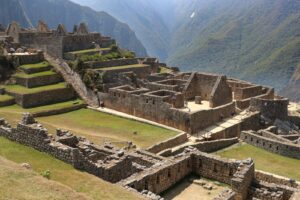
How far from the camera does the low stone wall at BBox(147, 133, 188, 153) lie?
97.3 feet

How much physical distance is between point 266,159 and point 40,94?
2003cm

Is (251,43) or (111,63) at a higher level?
(251,43)

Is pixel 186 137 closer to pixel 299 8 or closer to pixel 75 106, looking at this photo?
pixel 75 106

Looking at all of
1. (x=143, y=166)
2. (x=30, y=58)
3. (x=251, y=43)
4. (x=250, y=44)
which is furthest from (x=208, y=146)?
(x=251, y=43)

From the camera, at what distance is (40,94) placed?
133 ft

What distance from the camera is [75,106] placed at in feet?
135

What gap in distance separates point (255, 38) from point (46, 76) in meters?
113

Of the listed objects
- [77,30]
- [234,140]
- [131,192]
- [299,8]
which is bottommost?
[234,140]

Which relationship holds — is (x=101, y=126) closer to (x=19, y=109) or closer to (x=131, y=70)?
(x=19, y=109)

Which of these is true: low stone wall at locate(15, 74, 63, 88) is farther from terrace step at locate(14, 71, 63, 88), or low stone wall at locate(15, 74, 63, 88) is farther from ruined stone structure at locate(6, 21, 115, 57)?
ruined stone structure at locate(6, 21, 115, 57)

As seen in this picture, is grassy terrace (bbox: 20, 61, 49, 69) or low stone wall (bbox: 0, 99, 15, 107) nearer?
low stone wall (bbox: 0, 99, 15, 107)

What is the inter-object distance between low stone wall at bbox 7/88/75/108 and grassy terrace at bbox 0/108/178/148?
0.86m

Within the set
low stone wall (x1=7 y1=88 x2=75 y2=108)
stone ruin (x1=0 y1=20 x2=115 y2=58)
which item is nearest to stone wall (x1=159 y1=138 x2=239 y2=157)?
low stone wall (x1=7 y1=88 x2=75 y2=108)

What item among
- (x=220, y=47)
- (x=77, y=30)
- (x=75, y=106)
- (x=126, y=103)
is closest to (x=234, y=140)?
(x=126, y=103)
